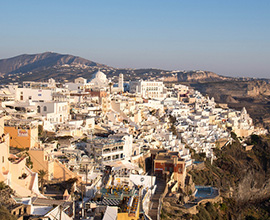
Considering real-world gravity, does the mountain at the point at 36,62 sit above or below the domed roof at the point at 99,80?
above

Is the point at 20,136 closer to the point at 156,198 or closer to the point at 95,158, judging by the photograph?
the point at 95,158

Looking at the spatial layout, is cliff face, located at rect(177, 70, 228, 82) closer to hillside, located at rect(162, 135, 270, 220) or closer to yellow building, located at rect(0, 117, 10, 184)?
hillside, located at rect(162, 135, 270, 220)

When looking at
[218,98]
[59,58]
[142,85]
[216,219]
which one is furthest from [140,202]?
[59,58]

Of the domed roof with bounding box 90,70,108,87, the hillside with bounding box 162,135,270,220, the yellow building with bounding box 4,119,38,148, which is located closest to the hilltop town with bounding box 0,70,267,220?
the yellow building with bounding box 4,119,38,148

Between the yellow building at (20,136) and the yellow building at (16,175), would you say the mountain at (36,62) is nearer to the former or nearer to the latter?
the yellow building at (20,136)

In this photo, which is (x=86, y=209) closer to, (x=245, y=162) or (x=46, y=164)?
(x=46, y=164)

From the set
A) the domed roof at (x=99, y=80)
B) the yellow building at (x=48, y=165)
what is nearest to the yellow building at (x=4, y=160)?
the yellow building at (x=48, y=165)

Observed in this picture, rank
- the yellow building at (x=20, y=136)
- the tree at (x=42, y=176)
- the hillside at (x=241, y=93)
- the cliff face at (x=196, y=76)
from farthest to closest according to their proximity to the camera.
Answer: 1. the cliff face at (x=196, y=76)
2. the hillside at (x=241, y=93)
3. the yellow building at (x=20, y=136)
4. the tree at (x=42, y=176)

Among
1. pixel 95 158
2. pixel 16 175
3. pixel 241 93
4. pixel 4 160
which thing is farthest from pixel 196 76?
pixel 4 160
